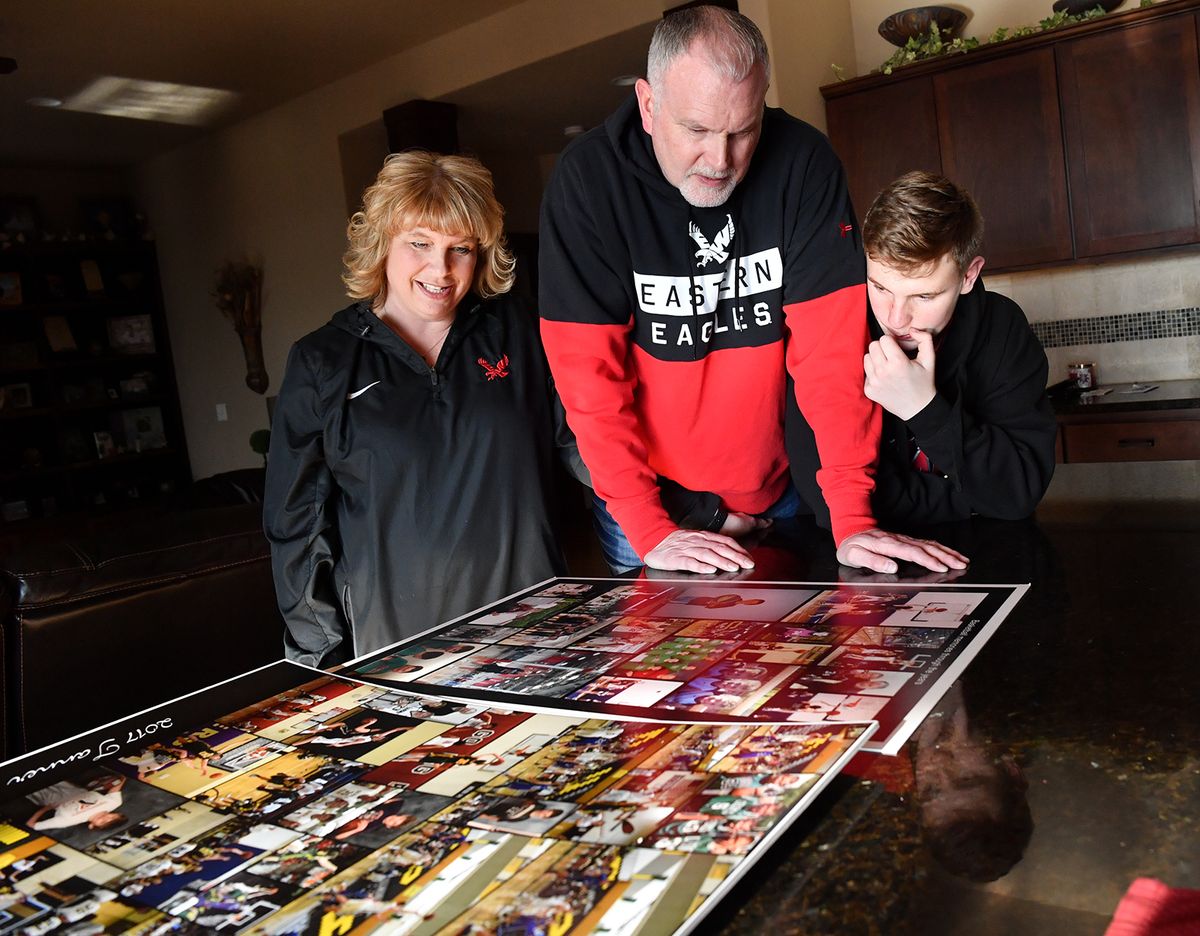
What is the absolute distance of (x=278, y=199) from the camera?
6750mm

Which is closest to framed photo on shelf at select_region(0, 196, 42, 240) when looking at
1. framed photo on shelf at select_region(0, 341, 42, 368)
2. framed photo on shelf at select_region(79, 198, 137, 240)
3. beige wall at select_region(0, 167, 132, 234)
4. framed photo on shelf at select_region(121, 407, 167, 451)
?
beige wall at select_region(0, 167, 132, 234)

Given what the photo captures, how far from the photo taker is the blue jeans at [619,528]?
1730 millimetres

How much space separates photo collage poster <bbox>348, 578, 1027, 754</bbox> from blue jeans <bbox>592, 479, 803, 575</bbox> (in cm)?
51

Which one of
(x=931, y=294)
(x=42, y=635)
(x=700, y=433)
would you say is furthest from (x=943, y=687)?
(x=42, y=635)

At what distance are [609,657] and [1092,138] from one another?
3.59 meters

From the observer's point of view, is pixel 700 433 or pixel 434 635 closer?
pixel 434 635

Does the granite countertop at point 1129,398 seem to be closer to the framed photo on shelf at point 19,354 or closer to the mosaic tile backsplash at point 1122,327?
the mosaic tile backsplash at point 1122,327

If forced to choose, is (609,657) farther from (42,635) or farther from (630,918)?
(42,635)

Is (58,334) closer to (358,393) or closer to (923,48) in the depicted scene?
(923,48)

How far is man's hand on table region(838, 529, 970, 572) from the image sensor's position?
1.18 meters

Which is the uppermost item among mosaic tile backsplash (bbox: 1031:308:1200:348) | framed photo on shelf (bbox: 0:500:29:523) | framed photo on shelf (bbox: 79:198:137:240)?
framed photo on shelf (bbox: 79:198:137:240)

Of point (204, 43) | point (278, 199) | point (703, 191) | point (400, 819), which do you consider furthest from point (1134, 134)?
point (278, 199)

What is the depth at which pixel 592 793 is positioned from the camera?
25.1 inches

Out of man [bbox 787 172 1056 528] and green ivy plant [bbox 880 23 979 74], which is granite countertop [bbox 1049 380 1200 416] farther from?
man [bbox 787 172 1056 528]
